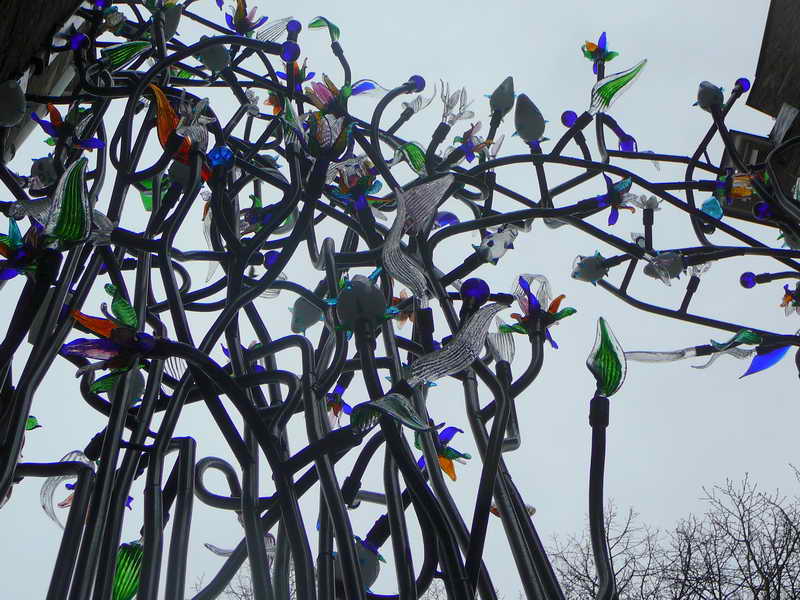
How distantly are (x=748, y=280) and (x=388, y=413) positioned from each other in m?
0.61

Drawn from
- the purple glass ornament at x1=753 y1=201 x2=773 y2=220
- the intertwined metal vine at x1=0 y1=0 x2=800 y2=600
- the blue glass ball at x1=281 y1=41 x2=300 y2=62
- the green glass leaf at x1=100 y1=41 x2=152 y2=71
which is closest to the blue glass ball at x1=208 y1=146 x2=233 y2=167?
the intertwined metal vine at x1=0 y1=0 x2=800 y2=600

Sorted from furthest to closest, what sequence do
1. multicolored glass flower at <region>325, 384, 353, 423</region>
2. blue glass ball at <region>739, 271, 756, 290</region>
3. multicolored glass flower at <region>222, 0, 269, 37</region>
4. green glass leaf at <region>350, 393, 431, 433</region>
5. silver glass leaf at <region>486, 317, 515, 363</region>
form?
blue glass ball at <region>739, 271, 756, 290</region>, multicolored glass flower at <region>222, 0, 269, 37</region>, multicolored glass flower at <region>325, 384, 353, 423</region>, silver glass leaf at <region>486, 317, 515, 363</region>, green glass leaf at <region>350, 393, 431, 433</region>

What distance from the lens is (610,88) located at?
43 cm

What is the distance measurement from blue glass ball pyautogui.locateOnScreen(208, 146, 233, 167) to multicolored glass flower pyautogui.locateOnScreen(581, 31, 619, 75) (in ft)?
1.16

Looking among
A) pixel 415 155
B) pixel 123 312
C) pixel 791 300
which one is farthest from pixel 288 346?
pixel 791 300

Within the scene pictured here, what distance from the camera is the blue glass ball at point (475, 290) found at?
0.90 feet

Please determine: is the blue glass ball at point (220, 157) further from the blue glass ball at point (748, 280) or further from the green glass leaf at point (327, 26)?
the blue glass ball at point (748, 280)

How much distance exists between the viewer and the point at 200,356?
226mm

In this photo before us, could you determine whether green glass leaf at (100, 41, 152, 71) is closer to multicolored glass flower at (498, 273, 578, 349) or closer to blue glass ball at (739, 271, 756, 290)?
multicolored glass flower at (498, 273, 578, 349)

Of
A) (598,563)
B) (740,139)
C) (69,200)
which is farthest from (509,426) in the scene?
(740,139)

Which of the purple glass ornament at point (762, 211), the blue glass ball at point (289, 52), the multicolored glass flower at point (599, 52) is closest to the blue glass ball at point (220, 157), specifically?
the blue glass ball at point (289, 52)

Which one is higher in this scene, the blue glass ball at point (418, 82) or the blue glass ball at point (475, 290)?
the blue glass ball at point (418, 82)

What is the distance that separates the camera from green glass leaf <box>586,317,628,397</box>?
24 centimetres

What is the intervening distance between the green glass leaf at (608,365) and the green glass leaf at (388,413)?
2.9 inches
